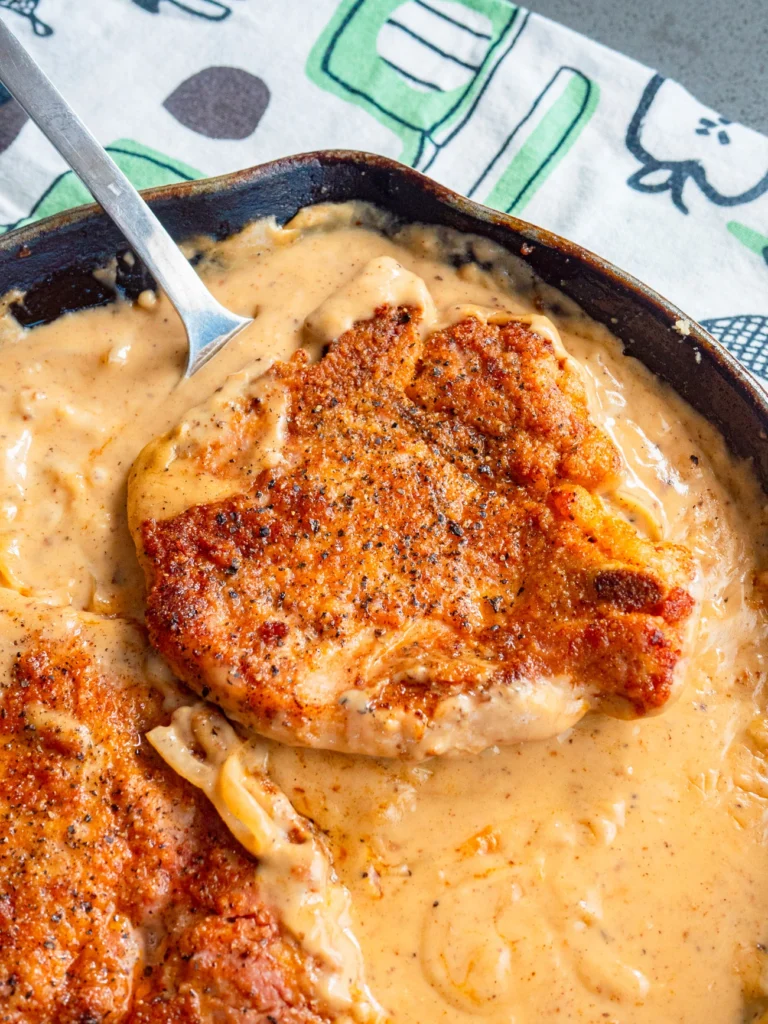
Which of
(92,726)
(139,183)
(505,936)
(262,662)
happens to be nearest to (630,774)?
(505,936)

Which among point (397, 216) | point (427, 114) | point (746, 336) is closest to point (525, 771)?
point (397, 216)

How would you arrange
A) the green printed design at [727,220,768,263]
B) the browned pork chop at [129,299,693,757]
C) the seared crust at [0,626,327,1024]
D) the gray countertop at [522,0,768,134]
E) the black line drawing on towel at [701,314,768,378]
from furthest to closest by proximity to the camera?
1. the gray countertop at [522,0,768,134]
2. the green printed design at [727,220,768,263]
3. the black line drawing on towel at [701,314,768,378]
4. the browned pork chop at [129,299,693,757]
5. the seared crust at [0,626,327,1024]

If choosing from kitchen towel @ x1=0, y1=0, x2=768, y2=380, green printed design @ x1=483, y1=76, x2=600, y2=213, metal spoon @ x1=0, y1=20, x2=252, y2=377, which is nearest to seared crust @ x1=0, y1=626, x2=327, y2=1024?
metal spoon @ x1=0, y1=20, x2=252, y2=377

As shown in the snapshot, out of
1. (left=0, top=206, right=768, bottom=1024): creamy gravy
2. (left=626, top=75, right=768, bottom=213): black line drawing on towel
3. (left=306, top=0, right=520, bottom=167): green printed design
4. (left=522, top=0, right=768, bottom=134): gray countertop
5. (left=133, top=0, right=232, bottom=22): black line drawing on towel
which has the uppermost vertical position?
(left=522, top=0, right=768, bottom=134): gray countertop

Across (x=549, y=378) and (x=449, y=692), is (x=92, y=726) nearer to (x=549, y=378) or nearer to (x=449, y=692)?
(x=449, y=692)

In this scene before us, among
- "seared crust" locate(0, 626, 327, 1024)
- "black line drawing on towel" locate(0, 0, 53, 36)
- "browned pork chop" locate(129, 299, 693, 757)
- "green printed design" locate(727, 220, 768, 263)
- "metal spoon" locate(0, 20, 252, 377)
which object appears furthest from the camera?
"black line drawing on towel" locate(0, 0, 53, 36)

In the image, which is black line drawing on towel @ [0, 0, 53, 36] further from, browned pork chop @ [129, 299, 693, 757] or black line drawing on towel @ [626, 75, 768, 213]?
black line drawing on towel @ [626, 75, 768, 213]

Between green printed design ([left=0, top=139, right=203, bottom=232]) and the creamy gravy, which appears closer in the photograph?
the creamy gravy
